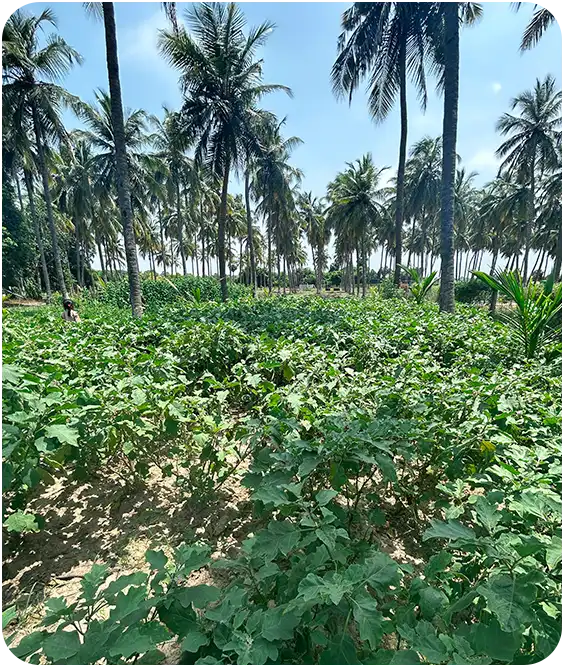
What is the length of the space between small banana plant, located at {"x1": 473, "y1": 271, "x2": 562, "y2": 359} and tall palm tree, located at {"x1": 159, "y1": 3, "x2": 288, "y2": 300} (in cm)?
1388

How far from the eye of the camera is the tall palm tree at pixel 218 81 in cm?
1431

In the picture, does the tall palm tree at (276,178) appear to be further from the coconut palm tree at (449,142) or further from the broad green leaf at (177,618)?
the broad green leaf at (177,618)

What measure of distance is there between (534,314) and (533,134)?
28.9 metres

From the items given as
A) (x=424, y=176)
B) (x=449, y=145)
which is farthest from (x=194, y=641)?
(x=424, y=176)

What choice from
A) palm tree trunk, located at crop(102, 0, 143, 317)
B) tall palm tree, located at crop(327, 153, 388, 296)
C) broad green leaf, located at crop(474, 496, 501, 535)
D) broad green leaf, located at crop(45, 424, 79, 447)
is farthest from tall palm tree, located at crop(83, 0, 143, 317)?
tall palm tree, located at crop(327, 153, 388, 296)

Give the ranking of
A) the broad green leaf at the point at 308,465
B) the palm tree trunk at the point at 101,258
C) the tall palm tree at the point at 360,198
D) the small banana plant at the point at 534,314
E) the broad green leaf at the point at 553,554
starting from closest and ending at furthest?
1. the broad green leaf at the point at 553,554
2. the broad green leaf at the point at 308,465
3. the small banana plant at the point at 534,314
4. the tall palm tree at the point at 360,198
5. the palm tree trunk at the point at 101,258

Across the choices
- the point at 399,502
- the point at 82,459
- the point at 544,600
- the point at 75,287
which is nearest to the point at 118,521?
the point at 82,459

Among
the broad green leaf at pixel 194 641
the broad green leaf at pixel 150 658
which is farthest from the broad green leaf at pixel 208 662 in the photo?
the broad green leaf at pixel 150 658

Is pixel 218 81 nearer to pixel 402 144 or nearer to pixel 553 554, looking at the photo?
pixel 402 144

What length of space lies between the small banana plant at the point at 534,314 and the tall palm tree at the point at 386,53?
8567mm

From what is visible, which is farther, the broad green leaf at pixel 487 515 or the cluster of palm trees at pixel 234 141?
the cluster of palm trees at pixel 234 141

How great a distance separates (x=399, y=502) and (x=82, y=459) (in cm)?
187

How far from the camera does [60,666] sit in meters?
0.85

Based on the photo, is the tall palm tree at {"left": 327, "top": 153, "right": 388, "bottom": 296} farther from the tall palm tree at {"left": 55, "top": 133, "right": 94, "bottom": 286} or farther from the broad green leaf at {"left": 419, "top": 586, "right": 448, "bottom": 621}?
the broad green leaf at {"left": 419, "top": 586, "right": 448, "bottom": 621}
